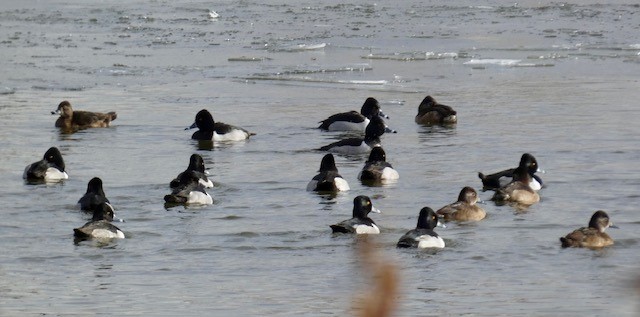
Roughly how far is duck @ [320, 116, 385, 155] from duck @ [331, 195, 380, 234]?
5.41 metres

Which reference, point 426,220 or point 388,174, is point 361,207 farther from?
point 388,174

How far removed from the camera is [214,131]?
17.6 meters

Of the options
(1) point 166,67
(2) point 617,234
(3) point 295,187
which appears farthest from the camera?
(1) point 166,67

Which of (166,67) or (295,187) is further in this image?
(166,67)

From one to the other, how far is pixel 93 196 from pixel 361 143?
5434mm

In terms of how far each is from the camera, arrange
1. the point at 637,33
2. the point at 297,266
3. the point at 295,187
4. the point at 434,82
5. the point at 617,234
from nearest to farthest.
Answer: the point at 297,266, the point at 617,234, the point at 295,187, the point at 434,82, the point at 637,33

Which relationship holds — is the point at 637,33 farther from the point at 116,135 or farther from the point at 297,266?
the point at 297,266

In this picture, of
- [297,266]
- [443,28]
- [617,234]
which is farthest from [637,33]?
[297,266]

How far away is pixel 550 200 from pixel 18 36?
65.6ft

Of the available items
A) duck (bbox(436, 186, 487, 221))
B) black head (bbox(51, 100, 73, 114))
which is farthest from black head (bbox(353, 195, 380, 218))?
black head (bbox(51, 100, 73, 114))

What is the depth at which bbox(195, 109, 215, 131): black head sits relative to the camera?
17484 mm

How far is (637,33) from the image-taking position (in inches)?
1161

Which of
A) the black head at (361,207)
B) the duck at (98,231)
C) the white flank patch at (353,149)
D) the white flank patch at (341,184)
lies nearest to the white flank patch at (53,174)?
the duck at (98,231)

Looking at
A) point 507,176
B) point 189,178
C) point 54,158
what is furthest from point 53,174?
point 507,176
